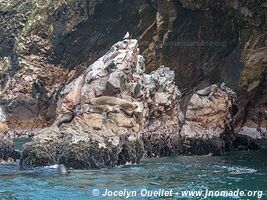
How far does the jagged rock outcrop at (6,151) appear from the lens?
119 ft

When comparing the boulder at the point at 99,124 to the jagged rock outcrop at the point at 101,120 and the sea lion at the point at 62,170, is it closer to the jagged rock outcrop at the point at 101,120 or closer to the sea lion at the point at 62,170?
the jagged rock outcrop at the point at 101,120

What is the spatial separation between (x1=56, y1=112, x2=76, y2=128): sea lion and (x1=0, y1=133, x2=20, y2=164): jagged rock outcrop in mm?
4899

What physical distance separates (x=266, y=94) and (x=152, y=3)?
21.3 metres

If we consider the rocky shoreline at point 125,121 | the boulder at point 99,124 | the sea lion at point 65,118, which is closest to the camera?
the boulder at point 99,124

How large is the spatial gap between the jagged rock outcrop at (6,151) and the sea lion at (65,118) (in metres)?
4.90

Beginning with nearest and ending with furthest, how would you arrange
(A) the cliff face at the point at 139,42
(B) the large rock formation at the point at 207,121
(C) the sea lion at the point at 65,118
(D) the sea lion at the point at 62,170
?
Answer: (D) the sea lion at the point at 62,170, (C) the sea lion at the point at 65,118, (B) the large rock formation at the point at 207,121, (A) the cliff face at the point at 139,42

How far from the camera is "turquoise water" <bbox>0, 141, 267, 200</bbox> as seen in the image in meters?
23.2

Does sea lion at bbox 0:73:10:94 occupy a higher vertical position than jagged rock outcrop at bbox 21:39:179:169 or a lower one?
higher

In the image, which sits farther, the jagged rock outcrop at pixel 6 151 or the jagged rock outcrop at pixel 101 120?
the jagged rock outcrop at pixel 6 151

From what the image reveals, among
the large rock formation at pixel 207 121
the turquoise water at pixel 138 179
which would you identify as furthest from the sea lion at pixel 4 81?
the turquoise water at pixel 138 179

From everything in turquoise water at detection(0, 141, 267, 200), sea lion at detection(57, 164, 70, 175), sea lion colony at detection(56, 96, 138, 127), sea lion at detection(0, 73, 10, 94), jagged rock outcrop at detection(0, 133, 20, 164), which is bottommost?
turquoise water at detection(0, 141, 267, 200)

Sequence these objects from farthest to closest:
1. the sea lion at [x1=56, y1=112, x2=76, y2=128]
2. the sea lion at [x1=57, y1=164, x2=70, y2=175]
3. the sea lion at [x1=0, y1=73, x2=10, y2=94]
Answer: the sea lion at [x1=0, y1=73, x2=10, y2=94], the sea lion at [x1=56, y1=112, x2=76, y2=128], the sea lion at [x1=57, y1=164, x2=70, y2=175]

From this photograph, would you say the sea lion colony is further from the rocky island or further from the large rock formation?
the large rock formation

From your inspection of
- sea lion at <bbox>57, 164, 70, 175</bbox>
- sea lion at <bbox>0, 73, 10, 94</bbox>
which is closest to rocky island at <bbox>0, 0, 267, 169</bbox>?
sea lion at <bbox>0, 73, 10, 94</bbox>
